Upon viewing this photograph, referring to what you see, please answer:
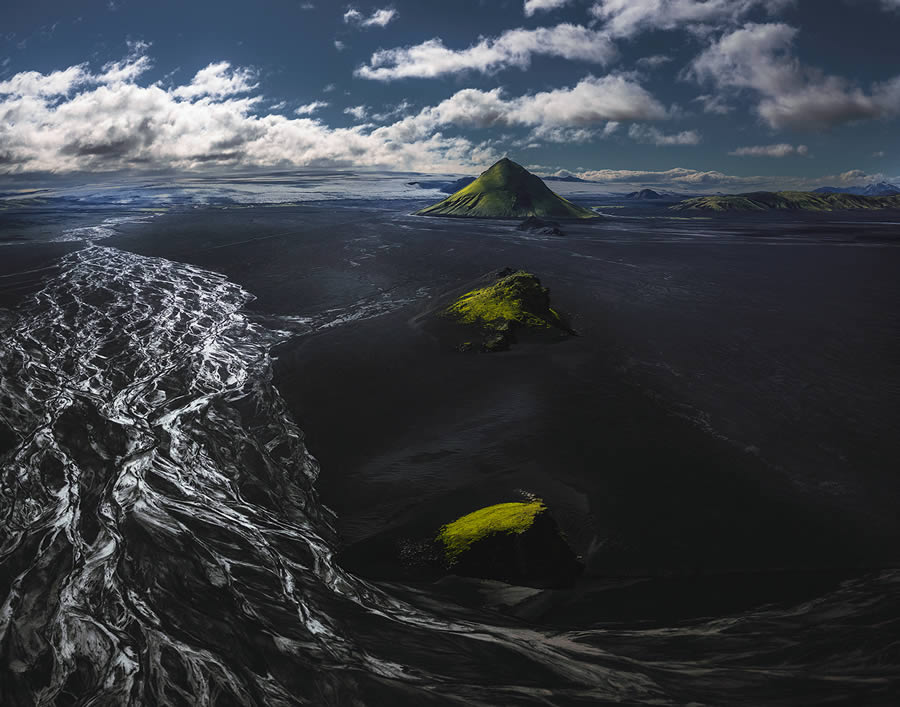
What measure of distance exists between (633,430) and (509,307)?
22.1 meters

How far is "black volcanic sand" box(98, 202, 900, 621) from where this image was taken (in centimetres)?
1970

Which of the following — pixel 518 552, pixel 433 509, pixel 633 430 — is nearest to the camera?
pixel 518 552

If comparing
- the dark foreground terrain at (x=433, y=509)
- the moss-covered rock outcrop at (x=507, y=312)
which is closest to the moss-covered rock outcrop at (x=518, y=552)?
Answer: the dark foreground terrain at (x=433, y=509)

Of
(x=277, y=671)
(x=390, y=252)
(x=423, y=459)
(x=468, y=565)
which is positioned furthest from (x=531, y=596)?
(x=390, y=252)

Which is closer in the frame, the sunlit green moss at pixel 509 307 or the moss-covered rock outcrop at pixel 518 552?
the moss-covered rock outcrop at pixel 518 552

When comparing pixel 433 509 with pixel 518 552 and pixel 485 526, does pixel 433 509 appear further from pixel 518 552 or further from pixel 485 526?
pixel 518 552

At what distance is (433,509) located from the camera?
21688 mm

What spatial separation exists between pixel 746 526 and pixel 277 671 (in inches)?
747

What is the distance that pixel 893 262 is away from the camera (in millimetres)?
103625

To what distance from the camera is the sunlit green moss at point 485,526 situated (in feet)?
60.2

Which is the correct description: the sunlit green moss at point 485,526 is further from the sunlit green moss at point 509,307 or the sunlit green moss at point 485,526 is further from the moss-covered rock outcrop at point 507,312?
the sunlit green moss at point 509,307

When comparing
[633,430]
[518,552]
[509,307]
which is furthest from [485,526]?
[509,307]

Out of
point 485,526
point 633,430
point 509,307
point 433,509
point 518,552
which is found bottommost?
point 433,509

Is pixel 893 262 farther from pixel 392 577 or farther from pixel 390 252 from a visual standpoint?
pixel 392 577
